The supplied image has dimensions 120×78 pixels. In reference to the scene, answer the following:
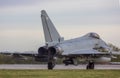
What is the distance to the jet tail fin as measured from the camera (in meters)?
42.8

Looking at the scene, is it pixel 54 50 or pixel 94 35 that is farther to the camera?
pixel 94 35

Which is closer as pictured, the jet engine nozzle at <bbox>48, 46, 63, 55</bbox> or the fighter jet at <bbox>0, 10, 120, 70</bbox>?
the jet engine nozzle at <bbox>48, 46, 63, 55</bbox>

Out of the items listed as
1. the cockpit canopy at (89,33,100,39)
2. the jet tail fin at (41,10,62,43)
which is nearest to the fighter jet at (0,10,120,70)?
the jet tail fin at (41,10,62,43)

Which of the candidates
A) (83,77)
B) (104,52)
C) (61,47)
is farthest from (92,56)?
(83,77)

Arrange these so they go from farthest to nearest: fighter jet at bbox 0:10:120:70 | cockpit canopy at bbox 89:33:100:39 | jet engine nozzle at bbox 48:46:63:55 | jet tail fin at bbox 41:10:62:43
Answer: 1. cockpit canopy at bbox 89:33:100:39
2. jet tail fin at bbox 41:10:62:43
3. fighter jet at bbox 0:10:120:70
4. jet engine nozzle at bbox 48:46:63:55

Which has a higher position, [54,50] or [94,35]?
[94,35]

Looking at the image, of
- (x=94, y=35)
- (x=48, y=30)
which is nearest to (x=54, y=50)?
(x=48, y=30)

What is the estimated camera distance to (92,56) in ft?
143

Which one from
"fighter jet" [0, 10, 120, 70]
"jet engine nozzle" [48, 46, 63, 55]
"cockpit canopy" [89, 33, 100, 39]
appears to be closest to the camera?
"jet engine nozzle" [48, 46, 63, 55]

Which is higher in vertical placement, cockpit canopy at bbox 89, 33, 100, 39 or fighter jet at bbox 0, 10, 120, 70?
cockpit canopy at bbox 89, 33, 100, 39

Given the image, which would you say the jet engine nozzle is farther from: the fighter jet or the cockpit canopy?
the cockpit canopy

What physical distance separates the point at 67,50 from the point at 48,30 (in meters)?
3.01

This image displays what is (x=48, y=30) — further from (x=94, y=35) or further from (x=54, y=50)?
(x=94, y=35)

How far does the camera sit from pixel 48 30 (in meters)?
42.9
